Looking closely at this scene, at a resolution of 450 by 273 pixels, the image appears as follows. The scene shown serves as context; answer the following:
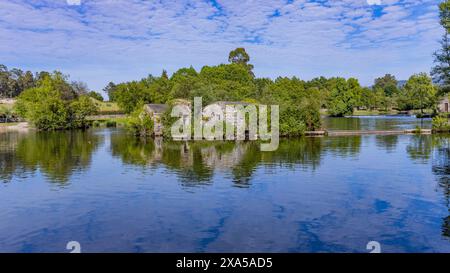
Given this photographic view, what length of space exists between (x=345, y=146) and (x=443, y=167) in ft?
45.8

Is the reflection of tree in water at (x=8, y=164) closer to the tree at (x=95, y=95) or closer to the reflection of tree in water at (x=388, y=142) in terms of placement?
the reflection of tree in water at (x=388, y=142)

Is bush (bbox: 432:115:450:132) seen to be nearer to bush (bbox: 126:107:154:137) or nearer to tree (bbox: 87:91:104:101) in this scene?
bush (bbox: 126:107:154:137)

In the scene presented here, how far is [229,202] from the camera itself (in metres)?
20.6

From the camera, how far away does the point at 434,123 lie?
58.5 m

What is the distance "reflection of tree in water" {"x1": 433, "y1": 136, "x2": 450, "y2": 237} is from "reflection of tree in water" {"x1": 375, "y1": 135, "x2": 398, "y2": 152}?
400cm

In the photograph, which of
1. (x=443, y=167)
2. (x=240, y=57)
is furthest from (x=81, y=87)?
(x=443, y=167)

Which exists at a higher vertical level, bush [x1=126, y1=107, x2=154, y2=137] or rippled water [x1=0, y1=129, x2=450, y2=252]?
bush [x1=126, y1=107, x2=154, y2=137]

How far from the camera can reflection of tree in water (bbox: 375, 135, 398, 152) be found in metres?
41.2

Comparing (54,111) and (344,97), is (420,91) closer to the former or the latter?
(344,97)

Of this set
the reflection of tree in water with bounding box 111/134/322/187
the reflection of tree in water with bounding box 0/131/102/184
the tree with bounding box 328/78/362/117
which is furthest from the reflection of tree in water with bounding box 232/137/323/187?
the tree with bounding box 328/78/362/117

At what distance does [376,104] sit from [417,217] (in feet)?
461

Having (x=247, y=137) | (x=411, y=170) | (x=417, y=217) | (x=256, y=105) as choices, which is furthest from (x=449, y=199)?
(x=256, y=105)

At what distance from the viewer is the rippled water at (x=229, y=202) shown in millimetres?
15405
